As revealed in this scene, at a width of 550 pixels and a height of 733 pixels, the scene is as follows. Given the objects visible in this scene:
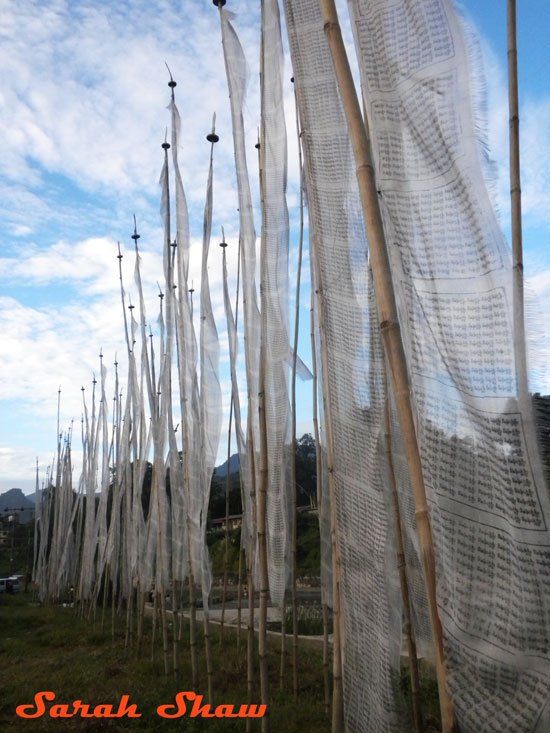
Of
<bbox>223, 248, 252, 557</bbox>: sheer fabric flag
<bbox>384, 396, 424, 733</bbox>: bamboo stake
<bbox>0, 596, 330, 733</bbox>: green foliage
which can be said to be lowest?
<bbox>0, 596, 330, 733</bbox>: green foliage

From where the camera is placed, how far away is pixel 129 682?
3.90 meters

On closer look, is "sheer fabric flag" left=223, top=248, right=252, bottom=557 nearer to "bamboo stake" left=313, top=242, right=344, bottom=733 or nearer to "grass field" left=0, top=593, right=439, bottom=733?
"grass field" left=0, top=593, right=439, bottom=733

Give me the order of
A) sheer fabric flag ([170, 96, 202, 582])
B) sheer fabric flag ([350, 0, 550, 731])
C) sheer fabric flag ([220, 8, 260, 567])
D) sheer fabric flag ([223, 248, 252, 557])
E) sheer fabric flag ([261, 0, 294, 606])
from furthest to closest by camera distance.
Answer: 1. sheer fabric flag ([223, 248, 252, 557])
2. sheer fabric flag ([170, 96, 202, 582])
3. sheer fabric flag ([220, 8, 260, 567])
4. sheer fabric flag ([261, 0, 294, 606])
5. sheer fabric flag ([350, 0, 550, 731])

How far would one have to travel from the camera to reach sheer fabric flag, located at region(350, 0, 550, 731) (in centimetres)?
98

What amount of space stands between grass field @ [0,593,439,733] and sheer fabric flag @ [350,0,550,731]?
2.05 metres

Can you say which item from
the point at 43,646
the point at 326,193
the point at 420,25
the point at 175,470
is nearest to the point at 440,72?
the point at 420,25

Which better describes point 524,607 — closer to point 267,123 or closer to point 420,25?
point 420,25

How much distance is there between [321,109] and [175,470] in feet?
8.32

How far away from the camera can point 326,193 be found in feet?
5.25
